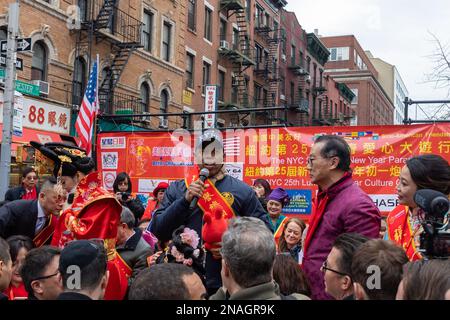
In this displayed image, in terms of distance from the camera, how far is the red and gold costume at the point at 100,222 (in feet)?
12.2

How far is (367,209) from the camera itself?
132 inches

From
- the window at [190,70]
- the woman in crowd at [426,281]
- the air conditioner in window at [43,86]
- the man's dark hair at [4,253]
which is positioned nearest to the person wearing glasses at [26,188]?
the man's dark hair at [4,253]

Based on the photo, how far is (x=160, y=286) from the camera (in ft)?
7.66

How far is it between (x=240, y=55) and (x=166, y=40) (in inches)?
269

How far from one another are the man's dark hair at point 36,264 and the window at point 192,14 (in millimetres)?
24178

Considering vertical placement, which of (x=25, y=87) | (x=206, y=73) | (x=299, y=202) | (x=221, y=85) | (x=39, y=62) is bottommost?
(x=299, y=202)

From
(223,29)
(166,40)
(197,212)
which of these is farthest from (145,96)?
(197,212)

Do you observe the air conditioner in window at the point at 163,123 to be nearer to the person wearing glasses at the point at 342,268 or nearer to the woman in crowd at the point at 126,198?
the woman in crowd at the point at 126,198

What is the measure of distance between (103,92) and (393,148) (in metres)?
13.1

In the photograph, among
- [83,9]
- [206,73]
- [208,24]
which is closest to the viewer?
[83,9]

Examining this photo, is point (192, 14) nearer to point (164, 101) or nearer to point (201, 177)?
point (164, 101)

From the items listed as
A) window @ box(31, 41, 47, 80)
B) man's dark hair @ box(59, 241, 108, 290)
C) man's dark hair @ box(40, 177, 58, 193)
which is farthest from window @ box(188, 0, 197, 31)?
man's dark hair @ box(59, 241, 108, 290)

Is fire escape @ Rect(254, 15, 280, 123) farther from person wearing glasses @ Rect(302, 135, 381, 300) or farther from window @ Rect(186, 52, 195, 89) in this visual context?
person wearing glasses @ Rect(302, 135, 381, 300)
